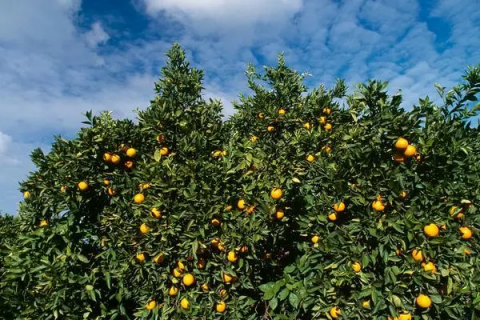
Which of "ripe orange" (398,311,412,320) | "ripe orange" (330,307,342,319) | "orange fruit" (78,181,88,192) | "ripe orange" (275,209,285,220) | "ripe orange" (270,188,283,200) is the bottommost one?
"ripe orange" (398,311,412,320)

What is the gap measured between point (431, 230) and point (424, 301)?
26.6 inches

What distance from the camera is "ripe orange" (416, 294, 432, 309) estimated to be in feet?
10.4

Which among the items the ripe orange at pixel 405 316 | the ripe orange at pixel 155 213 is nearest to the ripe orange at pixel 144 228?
the ripe orange at pixel 155 213

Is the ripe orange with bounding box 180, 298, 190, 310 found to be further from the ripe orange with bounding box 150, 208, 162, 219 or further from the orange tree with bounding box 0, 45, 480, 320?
the ripe orange with bounding box 150, 208, 162, 219

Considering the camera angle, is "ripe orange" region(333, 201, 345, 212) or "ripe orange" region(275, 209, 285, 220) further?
"ripe orange" region(275, 209, 285, 220)

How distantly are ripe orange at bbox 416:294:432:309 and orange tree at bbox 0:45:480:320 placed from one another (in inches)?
0.5

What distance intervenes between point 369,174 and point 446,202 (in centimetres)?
80

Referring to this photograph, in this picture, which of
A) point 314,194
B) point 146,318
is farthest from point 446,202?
point 146,318

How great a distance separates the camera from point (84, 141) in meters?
4.47

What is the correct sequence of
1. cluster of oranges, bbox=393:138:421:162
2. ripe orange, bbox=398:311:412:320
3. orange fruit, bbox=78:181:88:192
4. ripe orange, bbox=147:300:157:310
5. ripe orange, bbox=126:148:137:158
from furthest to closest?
ripe orange, bbox=126:148:137:158, orange fruit, bbox=78:181:88:192, ripe orange, bbox=147:300:157:310, cluster of oranges, bbox=393:138:421:162, ripe orange, bbox=398:311:412:320

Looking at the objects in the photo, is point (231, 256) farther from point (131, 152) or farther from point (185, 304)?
point (131, 152)

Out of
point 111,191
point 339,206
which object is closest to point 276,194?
point 339,206

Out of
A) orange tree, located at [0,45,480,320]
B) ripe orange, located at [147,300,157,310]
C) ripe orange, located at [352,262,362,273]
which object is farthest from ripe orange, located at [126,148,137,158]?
ripe orange, located at [352,262,362,273]

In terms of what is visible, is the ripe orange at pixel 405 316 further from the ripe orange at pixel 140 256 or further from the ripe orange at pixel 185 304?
the ripe orange at pixel 140 256
